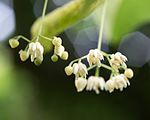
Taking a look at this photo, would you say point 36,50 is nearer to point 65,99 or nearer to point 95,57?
point 95,57

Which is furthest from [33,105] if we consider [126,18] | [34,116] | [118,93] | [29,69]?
[126,18]

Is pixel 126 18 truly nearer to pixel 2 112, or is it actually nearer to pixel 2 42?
pixel 2 42

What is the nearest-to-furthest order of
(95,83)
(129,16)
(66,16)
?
1. (95,83)
2. (66,16)
3. (129,16)

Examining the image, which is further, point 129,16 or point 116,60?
point 129,16

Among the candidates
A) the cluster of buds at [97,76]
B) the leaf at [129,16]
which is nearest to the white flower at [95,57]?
the cluster of buds at [97,76]

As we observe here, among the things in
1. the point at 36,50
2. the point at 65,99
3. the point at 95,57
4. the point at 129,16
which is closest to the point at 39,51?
the point at 36,50

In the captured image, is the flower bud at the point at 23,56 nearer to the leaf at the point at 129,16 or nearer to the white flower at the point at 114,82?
the white flower at the point at 114,82

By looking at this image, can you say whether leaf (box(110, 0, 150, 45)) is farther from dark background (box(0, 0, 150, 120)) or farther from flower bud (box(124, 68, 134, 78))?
dark background (box(0, 0, 150, 120))
